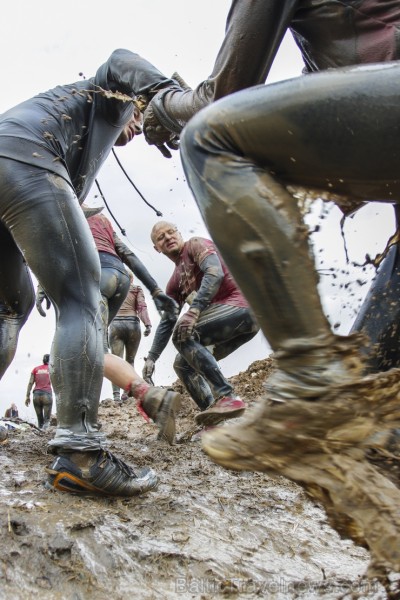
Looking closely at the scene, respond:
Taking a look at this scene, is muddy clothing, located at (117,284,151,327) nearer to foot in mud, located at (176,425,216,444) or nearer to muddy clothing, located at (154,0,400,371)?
foot in mud, located at (176,425,216,444)

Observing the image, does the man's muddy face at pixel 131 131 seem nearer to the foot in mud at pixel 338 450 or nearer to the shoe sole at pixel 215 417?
the shoe sole at pixel 215 417

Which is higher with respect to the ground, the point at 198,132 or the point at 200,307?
the point at 198,132

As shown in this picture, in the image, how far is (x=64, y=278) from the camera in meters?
2.59

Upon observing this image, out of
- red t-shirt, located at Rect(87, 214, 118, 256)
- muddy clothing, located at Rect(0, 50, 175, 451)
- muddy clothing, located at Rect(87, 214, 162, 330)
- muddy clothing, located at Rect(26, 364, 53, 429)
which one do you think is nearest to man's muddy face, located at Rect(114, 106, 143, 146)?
muddy clothing, located at Rect(0, 50, 175, 451)

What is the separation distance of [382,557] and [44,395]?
457 inches

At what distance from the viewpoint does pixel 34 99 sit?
290 cm

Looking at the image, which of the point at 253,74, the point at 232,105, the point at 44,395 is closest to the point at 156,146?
the point at 253,74

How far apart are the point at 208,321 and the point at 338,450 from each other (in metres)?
4.17

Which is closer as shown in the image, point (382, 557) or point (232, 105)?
point (382, 557)

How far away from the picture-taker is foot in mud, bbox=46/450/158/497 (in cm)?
241

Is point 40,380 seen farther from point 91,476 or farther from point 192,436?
point 91,476

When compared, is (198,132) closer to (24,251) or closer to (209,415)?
(24,251)

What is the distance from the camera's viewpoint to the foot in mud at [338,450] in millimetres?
1221

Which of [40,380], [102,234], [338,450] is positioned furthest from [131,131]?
[40,380]
